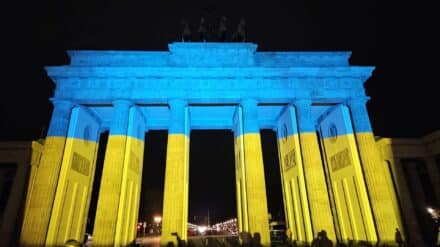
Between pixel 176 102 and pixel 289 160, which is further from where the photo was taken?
pixel 289 160

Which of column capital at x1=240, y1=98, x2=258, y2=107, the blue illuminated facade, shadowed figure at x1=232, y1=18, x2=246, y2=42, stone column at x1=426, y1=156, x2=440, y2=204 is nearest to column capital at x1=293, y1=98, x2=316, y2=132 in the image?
the blue illuminated facade

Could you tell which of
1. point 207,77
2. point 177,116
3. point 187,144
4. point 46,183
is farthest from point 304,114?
point 46,183

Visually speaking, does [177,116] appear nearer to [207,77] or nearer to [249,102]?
[207,77]

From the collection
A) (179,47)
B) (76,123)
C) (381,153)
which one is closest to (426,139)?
(381,153)

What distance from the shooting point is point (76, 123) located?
61.6 feet

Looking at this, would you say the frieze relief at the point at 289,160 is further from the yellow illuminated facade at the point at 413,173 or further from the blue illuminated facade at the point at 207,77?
the yellow illuminated facade at the point at 413,173

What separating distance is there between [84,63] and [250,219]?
17.4 m

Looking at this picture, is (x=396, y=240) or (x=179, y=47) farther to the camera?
(x=179, y=47)

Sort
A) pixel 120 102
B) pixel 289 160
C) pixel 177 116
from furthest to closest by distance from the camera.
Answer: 1. pixel 289 160
2. pixel 177 116
3. pixel 120 102

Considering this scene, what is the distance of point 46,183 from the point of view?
1608 cm

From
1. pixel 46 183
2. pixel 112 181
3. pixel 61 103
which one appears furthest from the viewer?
pixel 61 103

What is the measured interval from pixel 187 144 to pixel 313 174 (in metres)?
9.82

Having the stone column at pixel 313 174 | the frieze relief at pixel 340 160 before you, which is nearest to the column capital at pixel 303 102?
the stone column at pixel 313 174

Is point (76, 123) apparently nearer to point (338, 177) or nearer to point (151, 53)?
point (151, 53)
